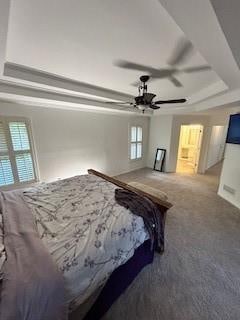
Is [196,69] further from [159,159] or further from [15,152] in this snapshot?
[159,159]

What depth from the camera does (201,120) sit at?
5160 millimetres

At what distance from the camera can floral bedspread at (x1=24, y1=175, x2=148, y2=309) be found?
1.10m

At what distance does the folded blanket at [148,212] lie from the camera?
5.54ft

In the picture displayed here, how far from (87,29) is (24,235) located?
6.16 feet

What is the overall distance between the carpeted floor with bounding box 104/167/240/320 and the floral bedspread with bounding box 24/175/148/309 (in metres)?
0.47

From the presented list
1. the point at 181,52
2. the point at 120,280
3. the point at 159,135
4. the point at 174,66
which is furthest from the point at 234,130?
the point at 120,280

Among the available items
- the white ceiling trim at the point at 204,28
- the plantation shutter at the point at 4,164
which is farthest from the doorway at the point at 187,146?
the plantation shutter at the point at 4,164

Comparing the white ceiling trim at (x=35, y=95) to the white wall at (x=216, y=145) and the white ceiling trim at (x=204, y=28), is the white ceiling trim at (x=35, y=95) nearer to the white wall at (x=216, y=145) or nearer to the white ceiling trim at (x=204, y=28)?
the white ceiling trim at (x=204, y=28)

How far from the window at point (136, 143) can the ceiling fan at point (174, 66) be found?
305 centimetres

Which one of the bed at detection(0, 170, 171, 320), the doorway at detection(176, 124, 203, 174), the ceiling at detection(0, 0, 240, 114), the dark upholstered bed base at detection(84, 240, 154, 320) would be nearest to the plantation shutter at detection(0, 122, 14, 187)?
the ceiling at detection(0, 0, 240, 114)

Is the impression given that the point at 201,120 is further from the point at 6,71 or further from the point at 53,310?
the point at 53,310

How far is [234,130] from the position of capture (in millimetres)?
3201

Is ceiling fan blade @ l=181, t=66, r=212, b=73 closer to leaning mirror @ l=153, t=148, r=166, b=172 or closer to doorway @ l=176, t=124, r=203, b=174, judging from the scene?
leaning mirror @ l=153, t=148, r=166, b=172

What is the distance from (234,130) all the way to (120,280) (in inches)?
140
